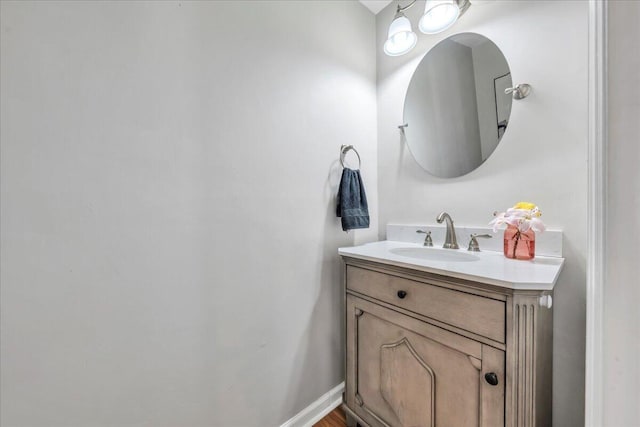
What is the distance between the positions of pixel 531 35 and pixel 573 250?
35.4 inches

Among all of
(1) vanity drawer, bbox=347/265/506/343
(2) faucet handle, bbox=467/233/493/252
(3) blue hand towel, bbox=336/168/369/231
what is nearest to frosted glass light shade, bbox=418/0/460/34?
(3) blue hand towel, bbox=336/168/369/231

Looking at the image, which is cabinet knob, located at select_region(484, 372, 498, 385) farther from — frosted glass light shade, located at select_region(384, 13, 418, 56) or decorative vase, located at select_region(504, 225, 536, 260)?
frosted glass light shade, located at select_region(384, 13, 418, 56)

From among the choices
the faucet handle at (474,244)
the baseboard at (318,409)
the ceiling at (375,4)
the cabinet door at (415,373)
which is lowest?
the baseboard at (318,409)

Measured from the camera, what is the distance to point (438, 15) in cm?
120

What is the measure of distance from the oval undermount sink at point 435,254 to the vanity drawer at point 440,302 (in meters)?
0.25

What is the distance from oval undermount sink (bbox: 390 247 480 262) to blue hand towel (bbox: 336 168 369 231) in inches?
9.3

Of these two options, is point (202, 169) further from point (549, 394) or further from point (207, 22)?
point (549, 394)

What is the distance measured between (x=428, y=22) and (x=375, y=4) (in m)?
0.49

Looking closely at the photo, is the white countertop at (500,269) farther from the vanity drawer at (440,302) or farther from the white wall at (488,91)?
the white wall at (488,91)

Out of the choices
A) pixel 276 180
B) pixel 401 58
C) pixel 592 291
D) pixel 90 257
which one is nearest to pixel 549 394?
pixel 592 291

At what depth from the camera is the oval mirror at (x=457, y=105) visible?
115 centimetres

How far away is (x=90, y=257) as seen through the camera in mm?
704

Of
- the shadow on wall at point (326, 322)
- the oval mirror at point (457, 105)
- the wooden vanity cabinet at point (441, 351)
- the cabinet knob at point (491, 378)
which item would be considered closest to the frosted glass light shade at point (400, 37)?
the oval mirror at point (457, 105)

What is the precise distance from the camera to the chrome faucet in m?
1.22
